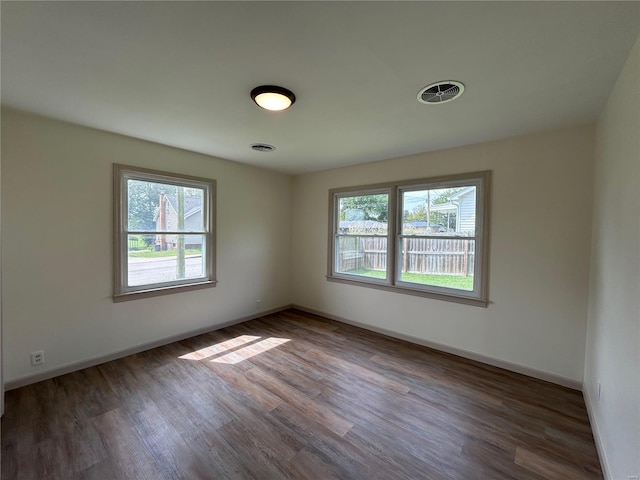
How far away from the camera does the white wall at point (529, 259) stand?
8.33 feet

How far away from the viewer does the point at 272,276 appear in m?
4.71

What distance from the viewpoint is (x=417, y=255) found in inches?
143

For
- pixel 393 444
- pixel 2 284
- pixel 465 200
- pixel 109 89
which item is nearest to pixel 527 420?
pixel 393 444

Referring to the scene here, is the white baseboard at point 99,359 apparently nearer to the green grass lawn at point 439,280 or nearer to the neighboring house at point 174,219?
the neighboring house at point 174,219

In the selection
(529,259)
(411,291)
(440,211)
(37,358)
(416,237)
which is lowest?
(37,358)

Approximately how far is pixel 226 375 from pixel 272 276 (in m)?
2.12

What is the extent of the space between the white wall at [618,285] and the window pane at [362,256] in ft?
7.24

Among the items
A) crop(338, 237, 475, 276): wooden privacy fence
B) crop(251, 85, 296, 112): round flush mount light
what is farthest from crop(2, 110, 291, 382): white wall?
crop(338, 237, 475, 276): wooden privacy fence

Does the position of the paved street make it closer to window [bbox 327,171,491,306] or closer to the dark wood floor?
the dark wood floor

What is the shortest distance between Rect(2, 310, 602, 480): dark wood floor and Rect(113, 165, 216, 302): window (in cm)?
88

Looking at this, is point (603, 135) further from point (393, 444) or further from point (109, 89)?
point (109, 89)

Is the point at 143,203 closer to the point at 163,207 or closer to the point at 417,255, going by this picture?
the point at 163,207

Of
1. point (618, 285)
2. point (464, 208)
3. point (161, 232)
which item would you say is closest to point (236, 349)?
point (161, 232)

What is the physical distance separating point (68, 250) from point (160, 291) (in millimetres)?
988
